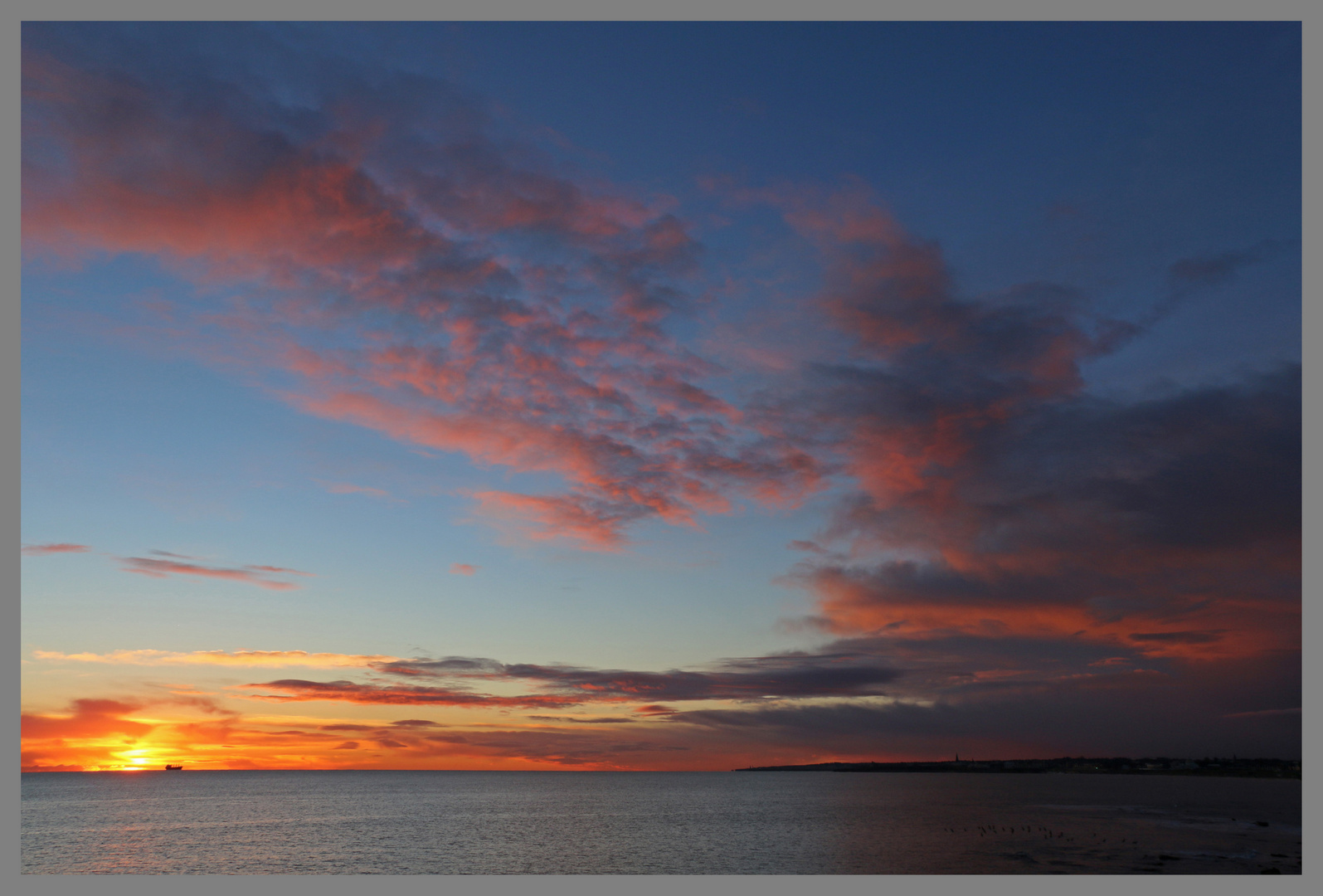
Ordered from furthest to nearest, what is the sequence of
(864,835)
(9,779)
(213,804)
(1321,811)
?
(213,804)
(864,835)
(1321,811)
(9,779)

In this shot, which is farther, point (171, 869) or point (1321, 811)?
point (171, 869)

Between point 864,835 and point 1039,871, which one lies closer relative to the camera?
point 1039,871

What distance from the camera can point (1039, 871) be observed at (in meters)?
73.3

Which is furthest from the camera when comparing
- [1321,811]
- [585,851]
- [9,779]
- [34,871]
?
[585,851]

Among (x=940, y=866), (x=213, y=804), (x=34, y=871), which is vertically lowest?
(x=213, y=804)

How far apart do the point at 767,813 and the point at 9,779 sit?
5649 inches

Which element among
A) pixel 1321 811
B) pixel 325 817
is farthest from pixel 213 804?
pixel 1321 811

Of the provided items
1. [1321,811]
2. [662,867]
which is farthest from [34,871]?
[1321,811]

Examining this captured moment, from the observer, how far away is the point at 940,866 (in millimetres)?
78000

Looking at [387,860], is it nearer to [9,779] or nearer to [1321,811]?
[9,779]

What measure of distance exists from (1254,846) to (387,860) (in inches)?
3918

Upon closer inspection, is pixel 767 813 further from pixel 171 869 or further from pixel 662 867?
pixel 171 869

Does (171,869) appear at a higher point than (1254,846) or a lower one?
lower

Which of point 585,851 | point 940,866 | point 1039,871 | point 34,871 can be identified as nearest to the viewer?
point 1039,871
